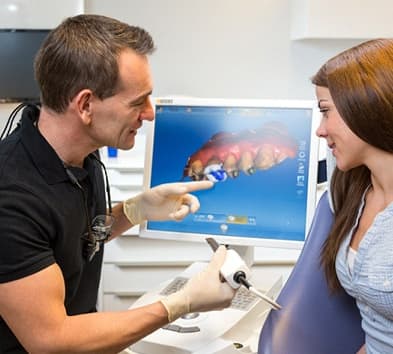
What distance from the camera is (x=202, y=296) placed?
1.17 metres

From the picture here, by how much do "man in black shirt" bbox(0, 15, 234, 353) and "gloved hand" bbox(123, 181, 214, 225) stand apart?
206 mm

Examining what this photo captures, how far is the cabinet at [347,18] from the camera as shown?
2457mm

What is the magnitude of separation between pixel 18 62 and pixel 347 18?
61.6 inches

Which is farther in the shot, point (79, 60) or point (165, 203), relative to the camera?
point (165, 203)

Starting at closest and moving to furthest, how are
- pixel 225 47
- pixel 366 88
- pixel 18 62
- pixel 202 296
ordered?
pixel 366 88
pixel 202 296
pixel 18 62
pixel 225 47

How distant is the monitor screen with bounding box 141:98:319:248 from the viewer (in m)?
1.45

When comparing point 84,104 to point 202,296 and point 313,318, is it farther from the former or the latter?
point 313,318

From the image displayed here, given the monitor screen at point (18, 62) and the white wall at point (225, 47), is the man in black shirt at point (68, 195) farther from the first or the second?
the white wall at point (225, 47)

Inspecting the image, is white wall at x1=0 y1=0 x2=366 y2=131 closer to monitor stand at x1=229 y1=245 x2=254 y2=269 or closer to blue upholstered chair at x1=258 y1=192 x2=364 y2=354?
monitor stand at x1=229 y1=245 x2=254 y2=269

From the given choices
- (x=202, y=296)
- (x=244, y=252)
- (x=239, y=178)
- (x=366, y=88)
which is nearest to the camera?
(x=366, y=88)

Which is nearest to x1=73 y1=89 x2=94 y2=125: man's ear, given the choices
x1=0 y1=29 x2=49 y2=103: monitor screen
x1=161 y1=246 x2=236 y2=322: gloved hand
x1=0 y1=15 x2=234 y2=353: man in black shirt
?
x1=0 y1=15 x2=234 y2=353: man in black shirt

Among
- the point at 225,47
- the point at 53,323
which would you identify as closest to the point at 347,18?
the point at 225,47

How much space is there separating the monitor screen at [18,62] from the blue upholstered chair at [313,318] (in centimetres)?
165

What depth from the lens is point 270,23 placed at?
8.99 feet
